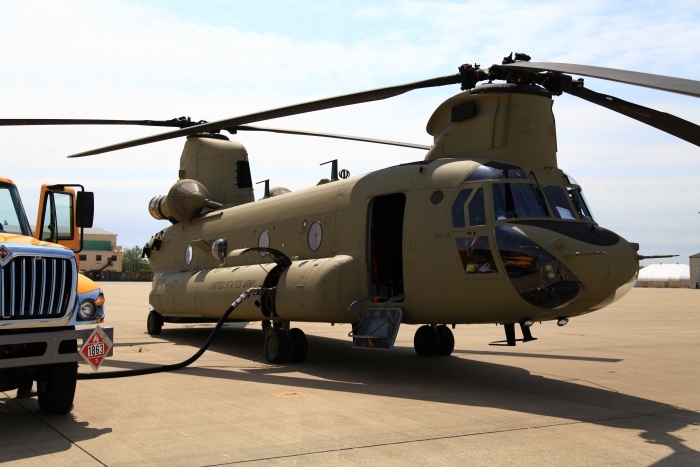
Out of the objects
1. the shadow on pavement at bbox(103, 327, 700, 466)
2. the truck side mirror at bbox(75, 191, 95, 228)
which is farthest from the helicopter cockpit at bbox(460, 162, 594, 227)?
the truck side mirror at bbox(75, 191, 95, 228)

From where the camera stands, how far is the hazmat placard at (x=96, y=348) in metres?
6.71

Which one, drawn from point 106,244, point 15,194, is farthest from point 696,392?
point 106,244

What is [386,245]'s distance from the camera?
1147cm

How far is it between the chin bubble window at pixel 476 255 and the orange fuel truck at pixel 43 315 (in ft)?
15.5

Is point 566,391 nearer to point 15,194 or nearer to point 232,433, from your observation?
point 232,433

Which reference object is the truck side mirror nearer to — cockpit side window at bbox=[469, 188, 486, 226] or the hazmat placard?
the hazmat placard

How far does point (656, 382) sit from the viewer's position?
10.1 meters

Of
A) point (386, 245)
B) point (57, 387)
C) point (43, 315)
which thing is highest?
point (386, 245)

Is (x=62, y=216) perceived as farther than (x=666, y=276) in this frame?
No

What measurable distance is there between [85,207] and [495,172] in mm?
5398

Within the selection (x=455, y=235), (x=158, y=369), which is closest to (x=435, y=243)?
(x=455, y=235)

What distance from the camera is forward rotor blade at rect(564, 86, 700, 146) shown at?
733 centimetres

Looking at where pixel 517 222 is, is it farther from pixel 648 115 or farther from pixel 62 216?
pixel 62 216

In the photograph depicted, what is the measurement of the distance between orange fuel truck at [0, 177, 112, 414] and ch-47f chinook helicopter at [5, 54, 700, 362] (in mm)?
4267
